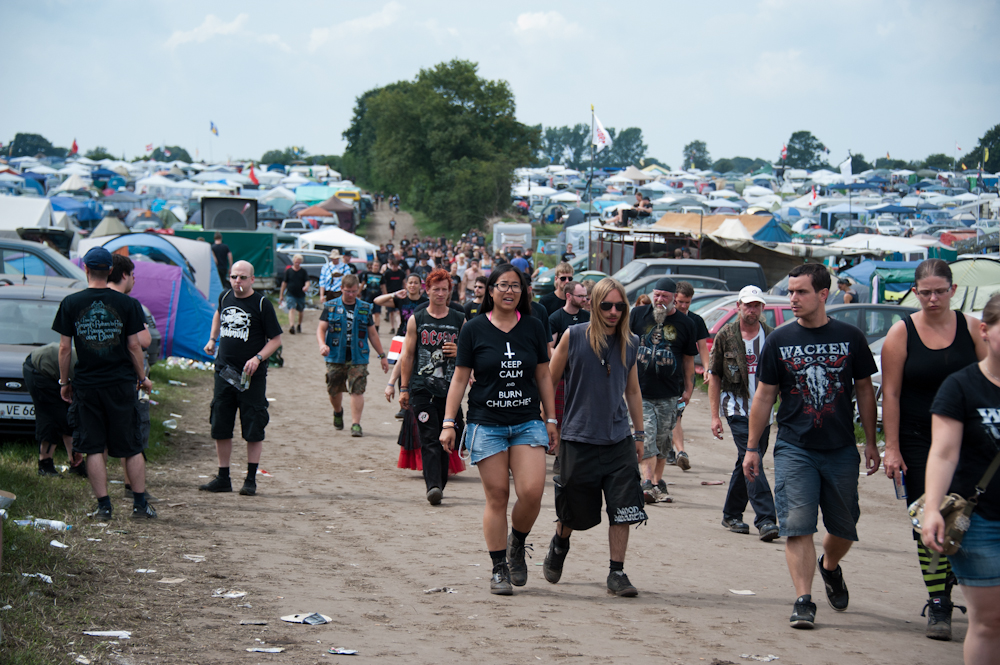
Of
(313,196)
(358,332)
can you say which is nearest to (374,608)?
(358,332)

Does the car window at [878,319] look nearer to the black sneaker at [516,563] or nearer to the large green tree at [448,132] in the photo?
the black sneaker at [516,563]

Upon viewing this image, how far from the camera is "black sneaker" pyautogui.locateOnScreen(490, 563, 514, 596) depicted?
5285 millimetres

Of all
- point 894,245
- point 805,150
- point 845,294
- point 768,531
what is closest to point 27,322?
point 768,531

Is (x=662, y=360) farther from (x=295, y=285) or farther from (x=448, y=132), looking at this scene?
(x=448, y=132)

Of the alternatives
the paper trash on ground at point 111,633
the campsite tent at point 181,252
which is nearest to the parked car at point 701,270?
the campsite tent at point 181,252

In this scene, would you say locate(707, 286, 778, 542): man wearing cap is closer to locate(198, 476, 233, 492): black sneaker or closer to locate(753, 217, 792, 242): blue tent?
locate(198, 476, 233, 492): black sneaker

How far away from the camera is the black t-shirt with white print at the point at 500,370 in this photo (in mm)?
5355

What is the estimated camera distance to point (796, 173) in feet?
423

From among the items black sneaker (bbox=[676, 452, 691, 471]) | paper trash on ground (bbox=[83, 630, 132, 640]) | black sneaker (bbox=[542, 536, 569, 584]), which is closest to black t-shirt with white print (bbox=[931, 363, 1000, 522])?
black sneaker (bbox=[542, 536, 569, 584])

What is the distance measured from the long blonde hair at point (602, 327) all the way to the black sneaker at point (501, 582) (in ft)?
4.59

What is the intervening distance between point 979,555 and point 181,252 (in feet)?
58.7

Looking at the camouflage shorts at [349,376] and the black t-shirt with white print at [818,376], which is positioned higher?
the black t-shirt with white print at [818,376]

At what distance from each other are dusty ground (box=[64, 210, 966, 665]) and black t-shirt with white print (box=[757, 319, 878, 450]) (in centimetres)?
106

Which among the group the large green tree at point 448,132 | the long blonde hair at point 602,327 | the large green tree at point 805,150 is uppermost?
the large green tree at point 805,150
